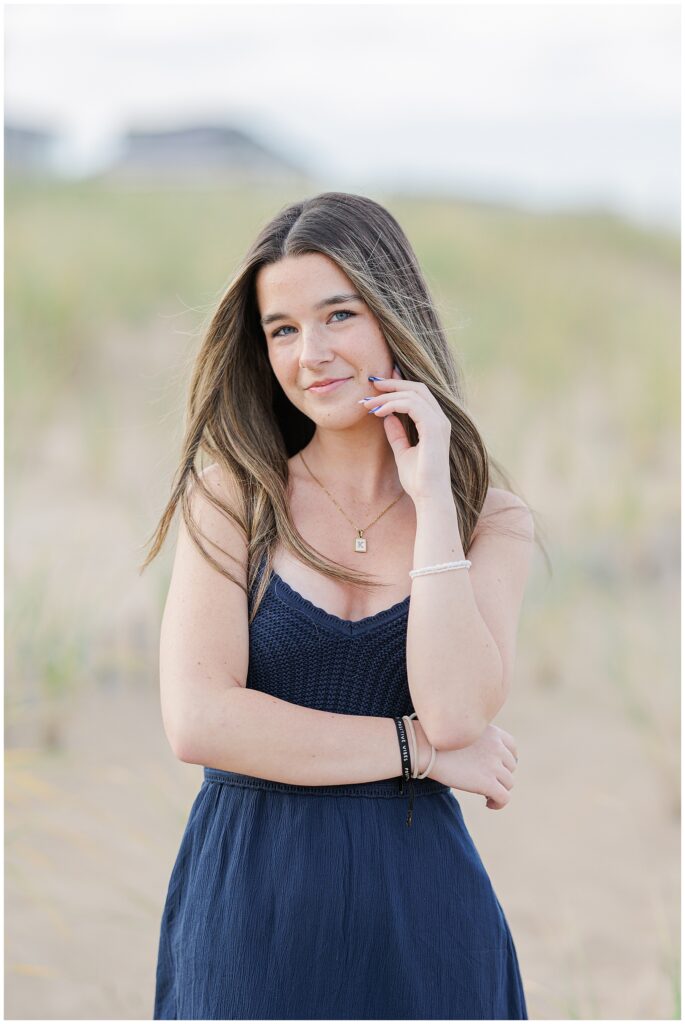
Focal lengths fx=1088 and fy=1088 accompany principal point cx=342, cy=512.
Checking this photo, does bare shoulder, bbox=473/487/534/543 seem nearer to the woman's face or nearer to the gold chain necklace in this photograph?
the gold chain necklace

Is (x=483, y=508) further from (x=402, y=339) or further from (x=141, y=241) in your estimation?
(x=141, y=241)

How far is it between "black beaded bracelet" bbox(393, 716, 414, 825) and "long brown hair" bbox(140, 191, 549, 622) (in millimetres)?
249

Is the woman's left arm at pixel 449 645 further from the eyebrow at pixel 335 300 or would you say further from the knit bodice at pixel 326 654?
the eyebrow at pixel 335 300

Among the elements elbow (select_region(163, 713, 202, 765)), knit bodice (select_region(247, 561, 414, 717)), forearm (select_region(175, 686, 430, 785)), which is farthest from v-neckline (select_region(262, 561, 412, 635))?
elbow (select_region(163, 713, 202, 765))

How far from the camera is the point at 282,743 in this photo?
66.3 inches

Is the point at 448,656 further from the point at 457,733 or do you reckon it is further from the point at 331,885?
the point at 331,885

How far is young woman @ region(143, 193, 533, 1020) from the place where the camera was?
169 centimetres

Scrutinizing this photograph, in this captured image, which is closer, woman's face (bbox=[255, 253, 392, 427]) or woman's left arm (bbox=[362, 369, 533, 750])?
woman's left arm (bbox=[362, 369, 533, 750])

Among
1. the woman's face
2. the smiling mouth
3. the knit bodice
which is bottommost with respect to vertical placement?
the knit bodice

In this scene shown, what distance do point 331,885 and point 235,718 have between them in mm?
300

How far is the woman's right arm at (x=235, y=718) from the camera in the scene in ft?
5.54

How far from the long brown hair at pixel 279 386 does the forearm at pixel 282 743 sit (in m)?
0.17

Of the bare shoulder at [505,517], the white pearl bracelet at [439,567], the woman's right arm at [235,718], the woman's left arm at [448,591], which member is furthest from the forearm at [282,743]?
the bare shoulder at [505,517]

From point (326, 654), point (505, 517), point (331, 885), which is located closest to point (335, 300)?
point (505, 517)
